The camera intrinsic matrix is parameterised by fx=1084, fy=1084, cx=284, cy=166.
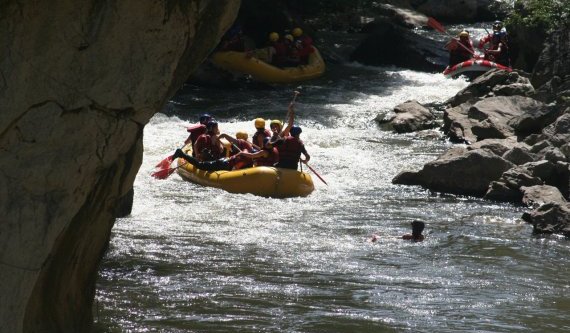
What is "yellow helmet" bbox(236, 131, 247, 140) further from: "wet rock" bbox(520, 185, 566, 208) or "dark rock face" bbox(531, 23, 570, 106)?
"dark rock face" bbox(531, 23, 570, 106)

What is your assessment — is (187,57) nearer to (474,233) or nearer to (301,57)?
(474,233)

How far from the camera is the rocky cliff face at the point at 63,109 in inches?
209

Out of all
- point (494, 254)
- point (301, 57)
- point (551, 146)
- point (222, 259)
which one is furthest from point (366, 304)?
point (301, 57)

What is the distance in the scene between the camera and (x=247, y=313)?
28.0 ft

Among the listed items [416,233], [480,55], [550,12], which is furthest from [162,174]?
[480,55]

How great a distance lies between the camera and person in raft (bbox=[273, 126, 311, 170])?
14.7 meters

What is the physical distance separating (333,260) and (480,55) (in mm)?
14744

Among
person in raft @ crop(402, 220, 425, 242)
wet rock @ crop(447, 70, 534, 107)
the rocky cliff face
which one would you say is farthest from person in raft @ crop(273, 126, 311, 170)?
the rocky cliff face

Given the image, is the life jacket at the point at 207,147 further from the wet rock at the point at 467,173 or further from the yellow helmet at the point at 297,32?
the yellow helmet at the point at 297,32

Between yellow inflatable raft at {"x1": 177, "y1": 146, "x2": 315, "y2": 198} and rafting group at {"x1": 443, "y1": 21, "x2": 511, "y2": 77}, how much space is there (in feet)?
29.4

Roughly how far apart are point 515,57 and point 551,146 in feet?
28.5

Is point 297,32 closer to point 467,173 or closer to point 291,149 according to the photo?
point 291,149

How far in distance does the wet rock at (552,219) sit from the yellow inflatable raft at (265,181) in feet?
10.8

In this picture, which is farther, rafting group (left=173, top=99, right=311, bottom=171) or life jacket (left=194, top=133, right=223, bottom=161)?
life jacket (left=194, top=133, right=223, bottom=161)
